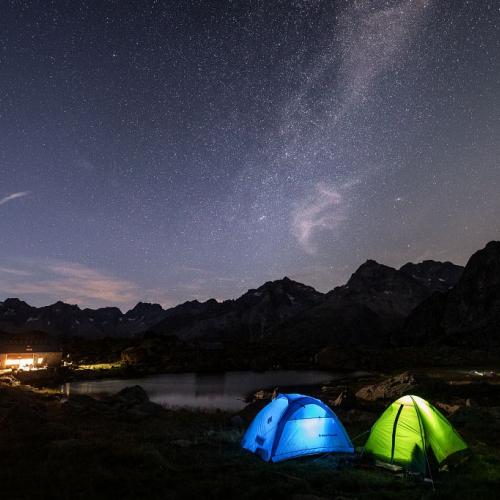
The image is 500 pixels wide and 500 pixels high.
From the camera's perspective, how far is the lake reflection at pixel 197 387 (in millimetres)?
45656

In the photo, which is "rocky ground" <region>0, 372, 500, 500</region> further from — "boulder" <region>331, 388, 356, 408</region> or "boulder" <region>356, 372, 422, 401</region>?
"boulder" <region>356, 372, 422, 401</region>

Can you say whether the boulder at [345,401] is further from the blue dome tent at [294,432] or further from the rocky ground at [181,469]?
the blue dome tent at [294,432]


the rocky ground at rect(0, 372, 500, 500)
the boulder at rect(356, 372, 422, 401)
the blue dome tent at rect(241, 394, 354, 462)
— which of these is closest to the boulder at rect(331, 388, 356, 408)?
the boulder at rect(356, 372, 422, 401)

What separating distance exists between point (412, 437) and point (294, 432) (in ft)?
12.4

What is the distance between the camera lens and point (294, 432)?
13859 mm

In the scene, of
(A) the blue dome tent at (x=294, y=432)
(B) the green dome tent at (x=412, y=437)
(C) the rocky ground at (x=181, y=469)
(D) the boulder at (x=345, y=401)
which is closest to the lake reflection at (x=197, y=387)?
(D) the boulder at (x=345, y=401)

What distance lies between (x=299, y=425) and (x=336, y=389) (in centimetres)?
3680

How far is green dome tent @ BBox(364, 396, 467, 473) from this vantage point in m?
12.7

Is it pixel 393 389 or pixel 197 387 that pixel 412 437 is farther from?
pixel 197 387

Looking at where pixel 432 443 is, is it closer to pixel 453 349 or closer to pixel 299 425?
pixel 299 425

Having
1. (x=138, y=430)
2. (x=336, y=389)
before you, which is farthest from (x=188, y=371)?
(x=138, y=430)

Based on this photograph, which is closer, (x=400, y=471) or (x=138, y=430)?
(x=400, y=471)

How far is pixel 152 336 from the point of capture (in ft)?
373

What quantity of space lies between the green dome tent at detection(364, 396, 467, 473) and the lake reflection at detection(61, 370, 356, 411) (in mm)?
27662
